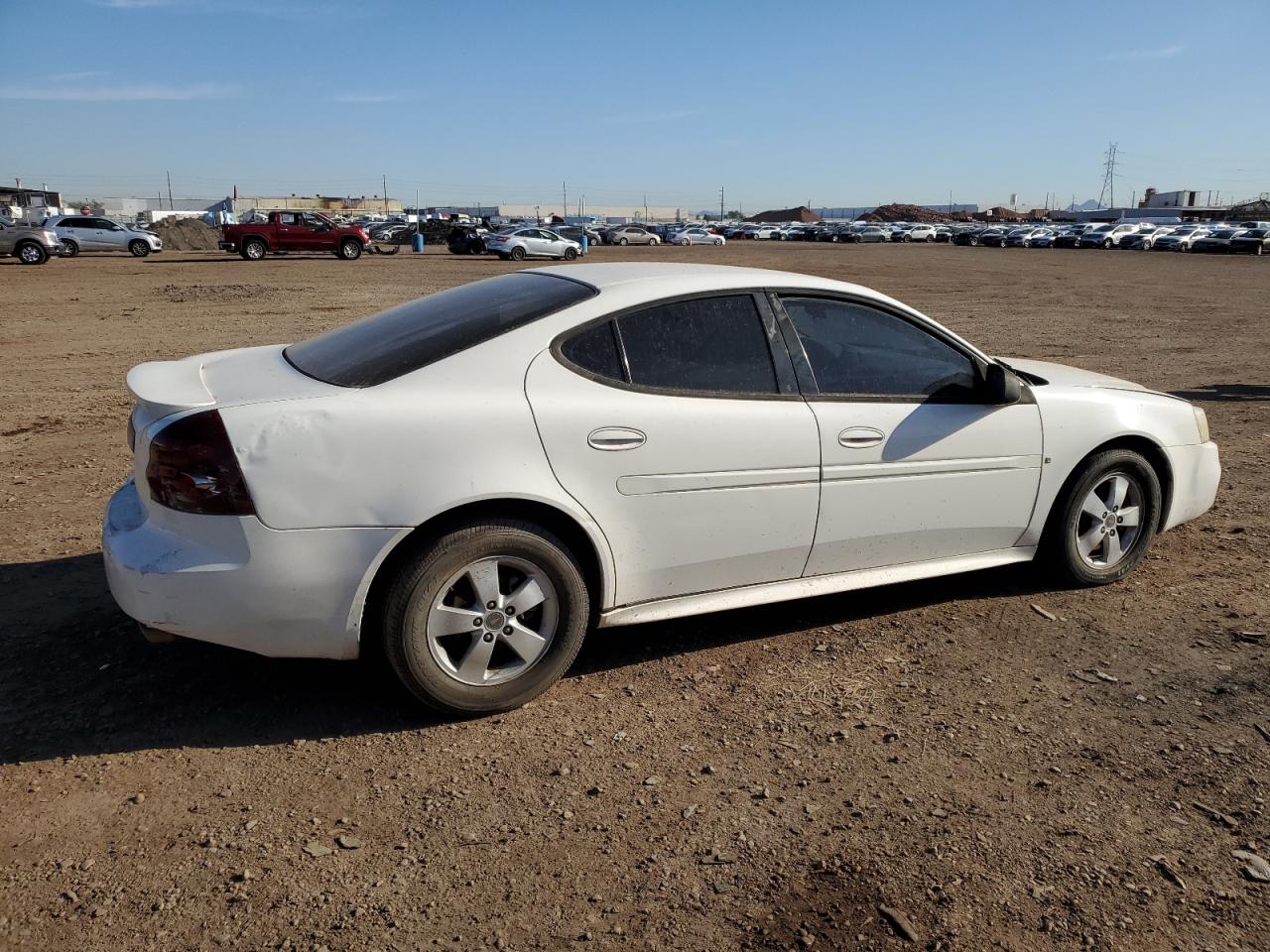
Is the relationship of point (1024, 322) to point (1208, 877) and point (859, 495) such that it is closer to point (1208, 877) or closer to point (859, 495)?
point (859, 495)

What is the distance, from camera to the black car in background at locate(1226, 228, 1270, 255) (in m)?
53.8

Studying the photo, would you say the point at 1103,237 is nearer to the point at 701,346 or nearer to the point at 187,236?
the point at 187,236

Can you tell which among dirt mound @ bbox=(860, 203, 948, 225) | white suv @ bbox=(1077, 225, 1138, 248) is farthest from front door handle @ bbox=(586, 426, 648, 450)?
dirt mound @ bbox=(860, 203, 948, 225)

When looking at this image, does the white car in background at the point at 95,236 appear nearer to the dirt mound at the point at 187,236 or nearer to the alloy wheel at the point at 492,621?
the dirt mound at the point at 187,236

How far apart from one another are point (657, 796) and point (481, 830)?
571 millimetres

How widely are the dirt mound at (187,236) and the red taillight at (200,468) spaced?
48.3 meters

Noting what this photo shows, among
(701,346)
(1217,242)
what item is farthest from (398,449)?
(1217,242)

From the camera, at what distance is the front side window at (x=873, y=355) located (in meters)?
4.22

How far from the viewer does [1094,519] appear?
16.0 ft

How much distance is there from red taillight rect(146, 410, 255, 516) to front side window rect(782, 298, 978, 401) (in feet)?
→ 7.39

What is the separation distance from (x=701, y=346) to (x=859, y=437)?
0.76m

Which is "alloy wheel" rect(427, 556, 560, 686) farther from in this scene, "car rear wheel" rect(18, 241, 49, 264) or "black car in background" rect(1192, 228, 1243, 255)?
"black car in background" rect(1192, 228, 1243, 255)

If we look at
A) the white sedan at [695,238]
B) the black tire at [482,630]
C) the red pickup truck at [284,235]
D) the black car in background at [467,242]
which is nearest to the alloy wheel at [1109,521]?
the black tire at [482,630]

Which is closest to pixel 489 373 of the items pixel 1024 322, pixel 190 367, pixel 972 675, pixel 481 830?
pixel 190 367
